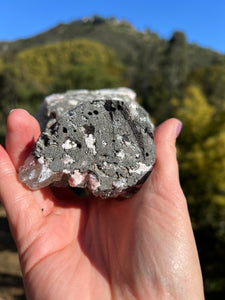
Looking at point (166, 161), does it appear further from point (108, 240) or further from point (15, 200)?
point (15, 200)

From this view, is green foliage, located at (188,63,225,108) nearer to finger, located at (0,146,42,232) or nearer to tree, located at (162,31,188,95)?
tree, located at (162,31,188,95)

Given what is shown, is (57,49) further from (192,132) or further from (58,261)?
(58,261)

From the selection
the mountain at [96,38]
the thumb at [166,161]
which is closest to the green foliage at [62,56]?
the mountain at [96,38]

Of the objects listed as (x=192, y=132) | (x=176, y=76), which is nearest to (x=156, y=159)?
(x=192, y=132)

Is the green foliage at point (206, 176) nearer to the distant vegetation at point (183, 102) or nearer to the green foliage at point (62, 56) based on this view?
the distant vegetation at point (183, 102)

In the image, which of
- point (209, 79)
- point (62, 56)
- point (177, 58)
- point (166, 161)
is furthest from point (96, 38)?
point (166, 161)

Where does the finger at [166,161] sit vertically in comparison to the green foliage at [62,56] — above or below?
below

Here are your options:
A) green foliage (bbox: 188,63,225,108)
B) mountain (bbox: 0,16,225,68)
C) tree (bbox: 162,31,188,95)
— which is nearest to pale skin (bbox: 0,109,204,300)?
green foliage (bbox: 188,63,225,108)

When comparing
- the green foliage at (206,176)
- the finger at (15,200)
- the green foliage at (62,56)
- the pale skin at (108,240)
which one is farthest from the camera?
the green foliage at (62,56)
